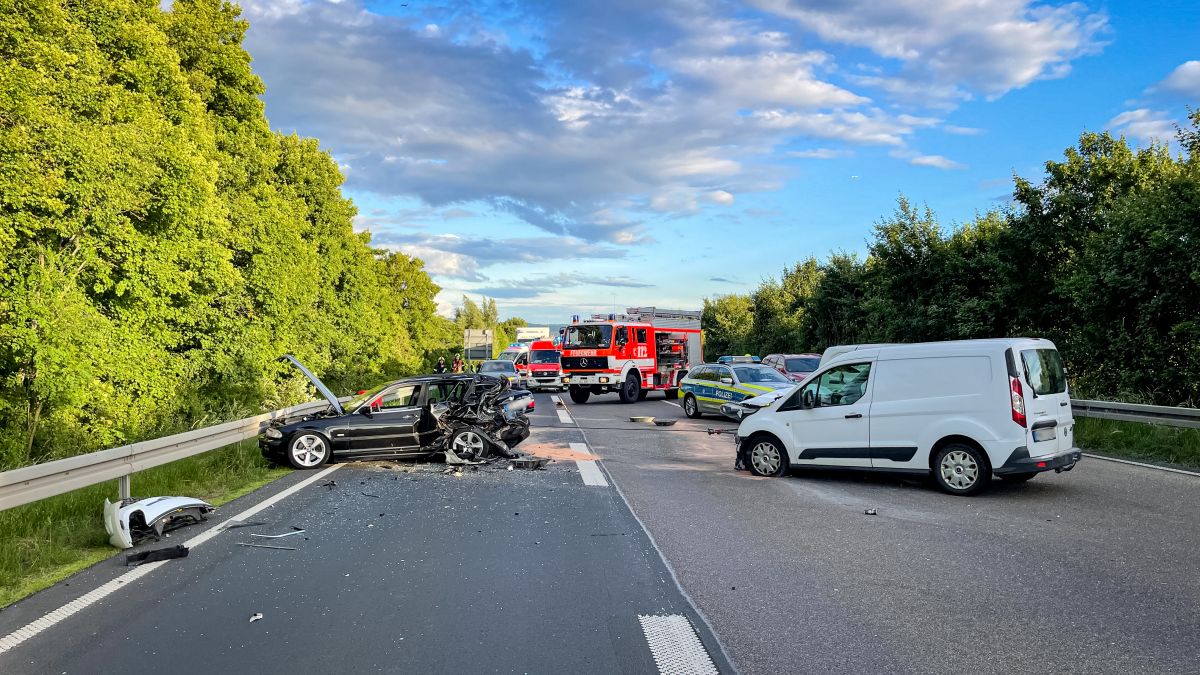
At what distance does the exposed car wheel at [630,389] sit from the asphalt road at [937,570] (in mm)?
17610

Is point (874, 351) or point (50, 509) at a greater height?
point (874, 351)

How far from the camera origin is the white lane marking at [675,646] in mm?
4020

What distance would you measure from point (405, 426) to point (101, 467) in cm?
519

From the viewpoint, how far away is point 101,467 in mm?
7777

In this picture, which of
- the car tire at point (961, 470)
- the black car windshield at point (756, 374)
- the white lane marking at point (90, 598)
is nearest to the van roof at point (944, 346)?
the car tire at point (961, 470)

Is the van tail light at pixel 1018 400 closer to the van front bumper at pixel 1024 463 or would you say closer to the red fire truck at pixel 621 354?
the van front bumper at pixel 1024 463

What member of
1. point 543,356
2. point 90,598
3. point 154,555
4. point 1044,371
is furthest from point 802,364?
point 90,598

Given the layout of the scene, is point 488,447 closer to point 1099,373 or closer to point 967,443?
point 967,443

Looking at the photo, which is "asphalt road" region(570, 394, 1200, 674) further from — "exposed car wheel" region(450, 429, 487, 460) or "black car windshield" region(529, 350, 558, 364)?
"black car windshield" region(529, 350, 558, 364)

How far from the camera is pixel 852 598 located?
5.23 m

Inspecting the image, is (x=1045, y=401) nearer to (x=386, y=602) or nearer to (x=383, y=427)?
(x=386, y=602)

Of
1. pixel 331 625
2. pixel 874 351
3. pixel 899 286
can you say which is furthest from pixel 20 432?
pixel 899 286

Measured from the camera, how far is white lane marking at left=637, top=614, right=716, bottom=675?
4.02m

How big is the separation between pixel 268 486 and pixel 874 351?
8.06 metres
